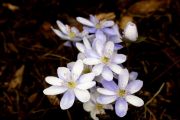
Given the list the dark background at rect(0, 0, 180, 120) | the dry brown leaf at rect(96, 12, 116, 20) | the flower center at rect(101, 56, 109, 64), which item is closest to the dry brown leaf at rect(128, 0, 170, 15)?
the dark background at rect(0, 0, 180, 120)

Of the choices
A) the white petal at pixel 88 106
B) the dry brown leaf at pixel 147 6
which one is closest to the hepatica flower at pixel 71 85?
the white petal at pixel 88 106

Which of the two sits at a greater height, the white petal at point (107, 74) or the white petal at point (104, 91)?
the white petal at point (107, 74)

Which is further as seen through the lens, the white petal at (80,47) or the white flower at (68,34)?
the white flower at (68,34)

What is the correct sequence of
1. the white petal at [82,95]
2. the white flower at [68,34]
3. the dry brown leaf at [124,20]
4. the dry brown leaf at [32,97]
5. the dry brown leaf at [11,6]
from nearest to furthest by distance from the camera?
1. the white petal at [82,95]
2. the white flower at [68,34]
3. the dry brown leaf at [32,97]
4. the dry brown leaf at [124,20]
5. the dry brown leaf at [11,6]

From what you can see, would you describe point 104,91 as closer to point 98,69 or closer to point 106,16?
point 98,69

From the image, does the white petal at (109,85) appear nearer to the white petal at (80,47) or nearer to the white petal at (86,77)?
the white petal at (86,77)

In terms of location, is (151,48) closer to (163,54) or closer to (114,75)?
(163,54)

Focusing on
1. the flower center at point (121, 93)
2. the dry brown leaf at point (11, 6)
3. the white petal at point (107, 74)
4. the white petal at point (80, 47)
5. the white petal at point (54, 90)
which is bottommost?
the flower center at point (121, 93)
